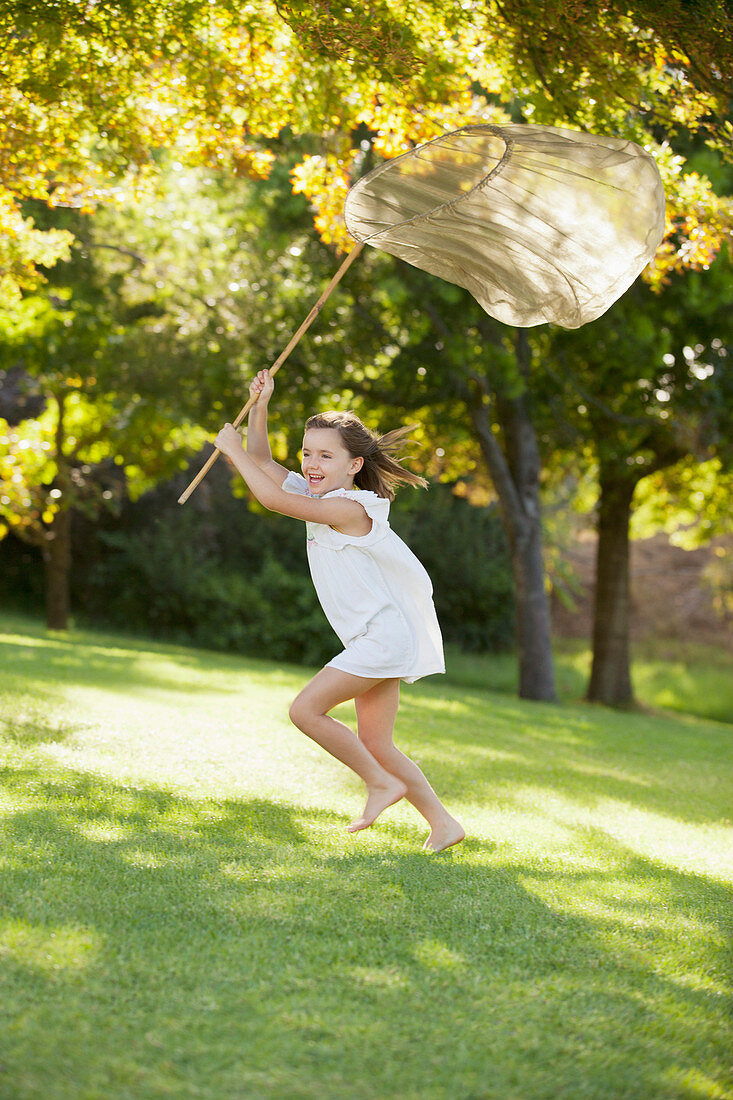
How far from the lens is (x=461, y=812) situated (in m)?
5.44

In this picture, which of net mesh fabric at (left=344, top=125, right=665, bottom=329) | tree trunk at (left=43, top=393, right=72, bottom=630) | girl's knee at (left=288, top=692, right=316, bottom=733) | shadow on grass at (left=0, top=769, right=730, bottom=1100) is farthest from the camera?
tree trunk at (left=43, top=393, right=72, bottom=630)

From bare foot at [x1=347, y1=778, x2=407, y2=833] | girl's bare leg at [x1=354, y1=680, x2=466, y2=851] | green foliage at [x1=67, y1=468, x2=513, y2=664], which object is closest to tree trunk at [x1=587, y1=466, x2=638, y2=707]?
green foliage at [x1=67, y1=468, x2=513, y2=664]

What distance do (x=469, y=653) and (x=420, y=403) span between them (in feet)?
27.7

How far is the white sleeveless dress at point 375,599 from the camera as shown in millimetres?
4250

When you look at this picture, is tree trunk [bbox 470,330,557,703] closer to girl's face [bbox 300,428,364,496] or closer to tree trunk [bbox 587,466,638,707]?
tree trunk [bbox 587,466,638,707]

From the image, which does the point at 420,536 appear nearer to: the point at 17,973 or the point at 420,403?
the point at 420,403

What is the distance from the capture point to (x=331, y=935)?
3.25 meters

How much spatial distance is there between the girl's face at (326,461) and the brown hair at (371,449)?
28 mm

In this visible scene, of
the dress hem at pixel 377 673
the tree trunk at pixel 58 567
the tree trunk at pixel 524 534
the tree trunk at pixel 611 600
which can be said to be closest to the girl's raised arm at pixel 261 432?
the dress hem at pixel 377 673

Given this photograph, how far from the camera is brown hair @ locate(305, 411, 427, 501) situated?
455 centimetres

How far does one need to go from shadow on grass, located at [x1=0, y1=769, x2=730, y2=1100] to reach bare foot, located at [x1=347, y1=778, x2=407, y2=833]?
5.4 inches

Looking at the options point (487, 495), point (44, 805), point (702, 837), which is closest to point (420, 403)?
point (487, 495)

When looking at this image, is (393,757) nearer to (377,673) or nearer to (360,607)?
(377,673)

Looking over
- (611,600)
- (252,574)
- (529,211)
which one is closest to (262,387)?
(529,211)
